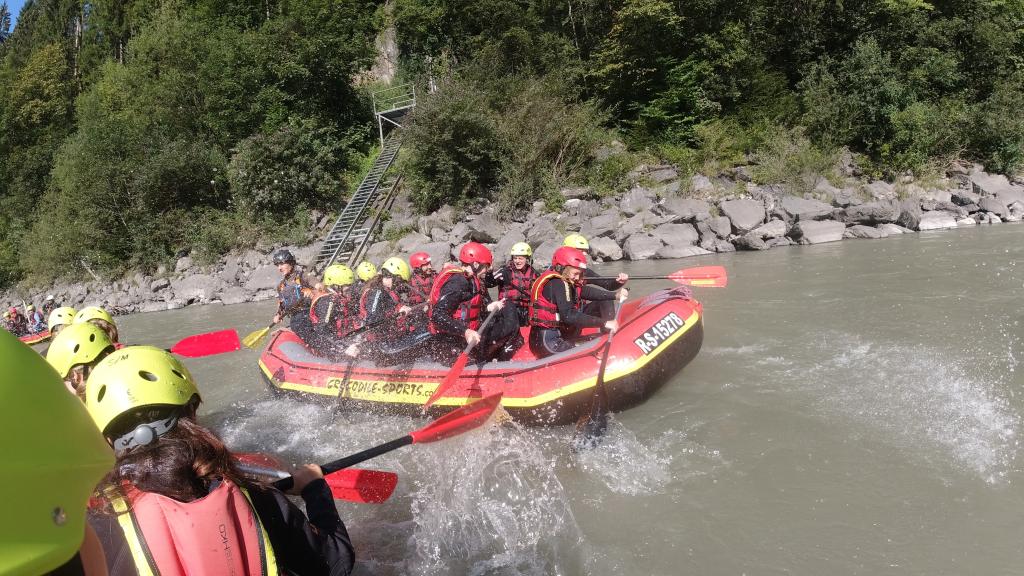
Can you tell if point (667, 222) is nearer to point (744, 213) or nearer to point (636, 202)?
point (636, 202)

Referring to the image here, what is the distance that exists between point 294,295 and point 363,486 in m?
4.69

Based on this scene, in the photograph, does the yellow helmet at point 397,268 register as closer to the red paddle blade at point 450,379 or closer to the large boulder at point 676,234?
the red paddle blade at point 450,379

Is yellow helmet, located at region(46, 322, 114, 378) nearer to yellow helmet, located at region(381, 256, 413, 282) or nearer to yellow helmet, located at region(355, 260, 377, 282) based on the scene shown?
yellow helmet, located at region(381, 256, 413, 282)

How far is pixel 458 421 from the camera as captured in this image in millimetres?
4117

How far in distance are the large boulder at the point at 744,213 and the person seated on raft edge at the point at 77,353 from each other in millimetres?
13275

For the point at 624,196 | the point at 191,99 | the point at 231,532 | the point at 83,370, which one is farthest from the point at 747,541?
the point at 191,99

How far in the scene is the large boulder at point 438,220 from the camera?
647 inches

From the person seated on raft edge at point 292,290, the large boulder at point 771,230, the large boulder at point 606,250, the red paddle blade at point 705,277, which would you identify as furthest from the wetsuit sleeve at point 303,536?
the large boulder at point 771,230

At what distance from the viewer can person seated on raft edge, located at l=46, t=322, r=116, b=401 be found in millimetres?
3676

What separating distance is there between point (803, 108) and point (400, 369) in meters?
18.4

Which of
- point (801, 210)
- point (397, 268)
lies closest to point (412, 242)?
point (397, 268)

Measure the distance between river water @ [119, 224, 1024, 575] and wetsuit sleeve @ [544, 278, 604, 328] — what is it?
2.91 ft

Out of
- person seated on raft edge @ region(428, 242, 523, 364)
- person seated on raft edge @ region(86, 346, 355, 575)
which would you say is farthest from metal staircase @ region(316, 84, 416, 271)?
person seated on raft edge @ region(86, 346, 355, 575)

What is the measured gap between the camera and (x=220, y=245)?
18.3 m
